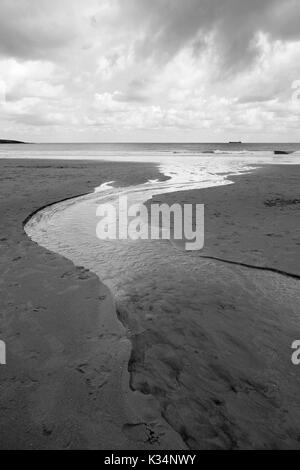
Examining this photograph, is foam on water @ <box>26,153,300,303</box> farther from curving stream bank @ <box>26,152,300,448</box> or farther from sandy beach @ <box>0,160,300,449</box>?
sandy beach @ <box>0,160,300,449</box>

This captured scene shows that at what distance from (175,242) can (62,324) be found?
5.28 m

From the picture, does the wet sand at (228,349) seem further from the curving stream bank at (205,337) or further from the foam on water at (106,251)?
the foam on water at (106,251)

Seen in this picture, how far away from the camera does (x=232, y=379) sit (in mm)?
4027

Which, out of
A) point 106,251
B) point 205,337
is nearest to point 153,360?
point 205,337

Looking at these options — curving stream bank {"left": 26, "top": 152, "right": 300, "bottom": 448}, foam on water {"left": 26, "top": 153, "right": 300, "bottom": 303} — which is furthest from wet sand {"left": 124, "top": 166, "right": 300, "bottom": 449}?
foam on water {"left": 26, "top": 153, "right": 300, "bottom": 303}

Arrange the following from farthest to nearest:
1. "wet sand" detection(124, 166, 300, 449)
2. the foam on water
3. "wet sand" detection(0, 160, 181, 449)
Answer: the foam on water, "wet sand" detection(124, 166, 300, 449), "wet sand" detection(0, 160, 181, 449)

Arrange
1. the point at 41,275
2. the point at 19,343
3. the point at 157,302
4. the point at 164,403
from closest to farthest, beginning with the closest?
the point at 164,403 → the point at 19,343 → the point at 157,302 → the point at 41,275

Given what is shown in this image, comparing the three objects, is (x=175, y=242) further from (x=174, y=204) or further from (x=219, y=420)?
(x=219, y=420)

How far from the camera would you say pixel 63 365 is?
425 cm

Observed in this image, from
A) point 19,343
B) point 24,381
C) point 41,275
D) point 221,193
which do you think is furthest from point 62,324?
point 221,193

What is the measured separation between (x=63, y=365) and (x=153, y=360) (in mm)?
1279

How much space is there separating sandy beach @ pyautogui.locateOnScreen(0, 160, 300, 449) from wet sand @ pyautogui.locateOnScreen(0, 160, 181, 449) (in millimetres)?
15

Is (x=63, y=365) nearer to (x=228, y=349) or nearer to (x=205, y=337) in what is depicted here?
(x=205, y=337)

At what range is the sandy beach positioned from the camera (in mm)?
3264
